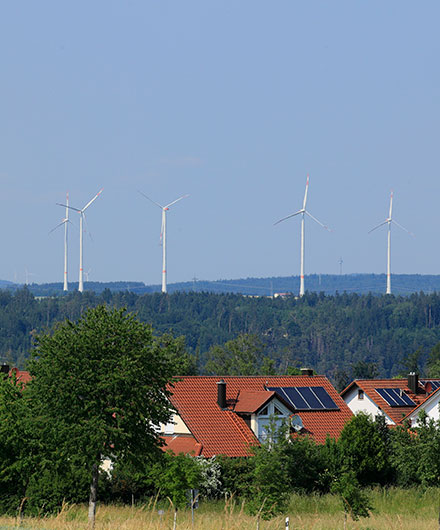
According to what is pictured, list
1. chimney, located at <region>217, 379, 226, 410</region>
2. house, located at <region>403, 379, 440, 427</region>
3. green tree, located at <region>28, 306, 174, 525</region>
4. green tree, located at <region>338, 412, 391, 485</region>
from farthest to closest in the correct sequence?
house, located at <region>403, 379, 440, 427</region>, chimney, located at <region>217, 379, 226, 410</region>, green tree, located at <region>338, 412, 391, 485</region>, green tree, located at <region>28, 306, 174, 525</region>

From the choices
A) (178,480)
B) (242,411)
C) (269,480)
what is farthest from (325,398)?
(269,480)

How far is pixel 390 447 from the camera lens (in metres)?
57.3

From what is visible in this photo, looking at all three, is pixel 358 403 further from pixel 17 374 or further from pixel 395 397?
pixel 17 374

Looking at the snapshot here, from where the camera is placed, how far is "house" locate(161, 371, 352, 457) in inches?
2071

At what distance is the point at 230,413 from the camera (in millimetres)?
55625

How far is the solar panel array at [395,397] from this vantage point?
7281 centimetres

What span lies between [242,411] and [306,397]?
7.22m

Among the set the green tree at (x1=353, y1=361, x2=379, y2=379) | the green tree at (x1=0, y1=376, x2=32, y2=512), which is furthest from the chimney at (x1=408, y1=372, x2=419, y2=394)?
the green tree at (x1=353, y1=361, x2=379, y2=379)

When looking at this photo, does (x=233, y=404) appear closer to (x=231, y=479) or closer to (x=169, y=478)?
(x=231, y=479)

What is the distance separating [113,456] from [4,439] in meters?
3.99

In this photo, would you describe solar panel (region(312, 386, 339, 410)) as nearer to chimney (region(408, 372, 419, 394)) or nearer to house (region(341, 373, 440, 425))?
house (region(341, 373, 440, 425))

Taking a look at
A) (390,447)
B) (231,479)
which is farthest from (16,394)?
(390,447)

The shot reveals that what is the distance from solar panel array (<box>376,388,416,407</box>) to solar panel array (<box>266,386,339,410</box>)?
36.8 feet

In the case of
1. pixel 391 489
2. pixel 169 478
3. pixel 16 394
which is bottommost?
pixel 391 489
